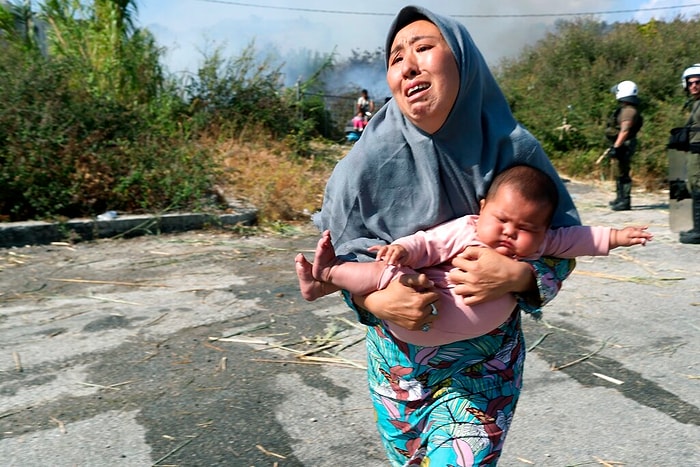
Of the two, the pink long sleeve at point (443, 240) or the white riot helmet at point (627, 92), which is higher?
the white riot helmet at point (627, 92)

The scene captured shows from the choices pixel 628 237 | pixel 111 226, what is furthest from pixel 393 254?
pixel 111 226

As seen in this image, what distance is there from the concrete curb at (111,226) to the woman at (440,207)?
6.12 meters

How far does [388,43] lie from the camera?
1.97 meters

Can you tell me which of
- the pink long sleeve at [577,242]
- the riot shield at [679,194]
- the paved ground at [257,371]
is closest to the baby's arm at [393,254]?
the pink long sleeve at [577,242]

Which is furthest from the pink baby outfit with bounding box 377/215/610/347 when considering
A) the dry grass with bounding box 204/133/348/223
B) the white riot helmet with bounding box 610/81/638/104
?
the white riot helmet with bounding box 610/81/638/104

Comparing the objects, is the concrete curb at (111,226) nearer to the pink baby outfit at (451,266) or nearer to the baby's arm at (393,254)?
the pink baby outfit at (451,266)

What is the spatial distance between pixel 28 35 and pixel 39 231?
6391mm

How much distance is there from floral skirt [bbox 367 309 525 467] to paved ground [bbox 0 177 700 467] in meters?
1.19

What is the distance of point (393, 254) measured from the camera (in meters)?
1.65

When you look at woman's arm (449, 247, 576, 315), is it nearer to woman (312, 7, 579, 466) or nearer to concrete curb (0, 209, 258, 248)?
woman (312, 7, 579, 466)

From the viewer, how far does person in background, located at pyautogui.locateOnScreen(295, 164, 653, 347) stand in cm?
177

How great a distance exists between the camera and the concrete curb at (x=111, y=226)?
7.00 m

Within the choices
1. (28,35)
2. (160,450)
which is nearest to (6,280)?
(160,450)

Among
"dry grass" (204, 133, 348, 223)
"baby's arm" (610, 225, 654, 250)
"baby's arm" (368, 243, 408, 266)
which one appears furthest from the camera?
"dry grass" (204, 133, 348, 223)
